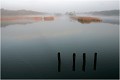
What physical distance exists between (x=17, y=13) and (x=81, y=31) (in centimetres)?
116

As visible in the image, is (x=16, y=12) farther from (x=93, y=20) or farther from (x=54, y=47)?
(x=93, y=20)

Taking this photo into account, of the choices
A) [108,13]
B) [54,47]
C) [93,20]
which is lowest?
[54,47]

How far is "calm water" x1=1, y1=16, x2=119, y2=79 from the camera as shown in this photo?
265cm

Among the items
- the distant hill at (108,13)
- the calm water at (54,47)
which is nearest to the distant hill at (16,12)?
the calm water at (54,47)

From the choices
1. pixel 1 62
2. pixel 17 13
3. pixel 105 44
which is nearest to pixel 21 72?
pixel 1 62

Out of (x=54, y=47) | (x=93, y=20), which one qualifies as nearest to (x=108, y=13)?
(x=93, y=20)

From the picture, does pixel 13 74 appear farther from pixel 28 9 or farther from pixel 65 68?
pixel 28 9

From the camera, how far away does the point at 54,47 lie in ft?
8.90

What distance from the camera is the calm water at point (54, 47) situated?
104 inches

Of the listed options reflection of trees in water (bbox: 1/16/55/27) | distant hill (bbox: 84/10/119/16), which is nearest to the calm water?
reflection of trees in water (bbox: 1/16/55/27)

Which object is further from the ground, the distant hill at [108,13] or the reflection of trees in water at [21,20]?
the distant hill at [108,13]

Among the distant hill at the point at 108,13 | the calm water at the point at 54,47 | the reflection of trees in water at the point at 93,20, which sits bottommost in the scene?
the calm water at the point at 54,47

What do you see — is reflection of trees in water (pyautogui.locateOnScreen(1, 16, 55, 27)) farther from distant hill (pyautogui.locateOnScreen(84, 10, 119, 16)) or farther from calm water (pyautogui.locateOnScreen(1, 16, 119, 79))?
distant hill (pyautogui.locateOnScreen(84, 10, 119, 16))

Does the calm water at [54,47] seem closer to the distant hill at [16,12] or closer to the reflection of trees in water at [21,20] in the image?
the reflection of trees in water at [21,20]
